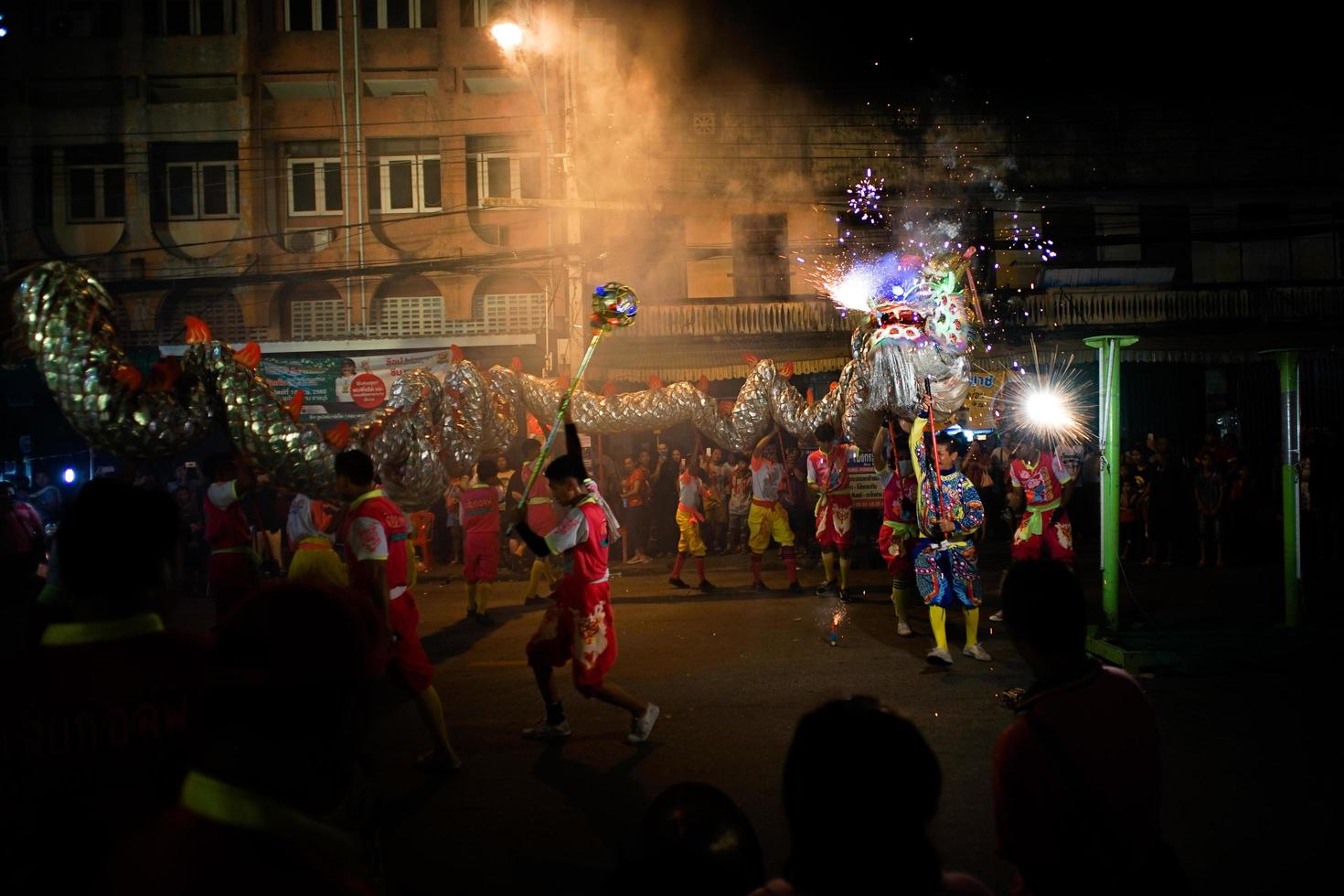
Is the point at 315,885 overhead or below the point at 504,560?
overhead

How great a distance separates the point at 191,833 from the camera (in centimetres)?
152

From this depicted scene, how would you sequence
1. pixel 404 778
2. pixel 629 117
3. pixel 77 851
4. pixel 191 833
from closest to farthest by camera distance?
pixel 191 833
pixel 77 851
pixel 404 778
pixel 629 117

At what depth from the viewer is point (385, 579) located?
5.21m

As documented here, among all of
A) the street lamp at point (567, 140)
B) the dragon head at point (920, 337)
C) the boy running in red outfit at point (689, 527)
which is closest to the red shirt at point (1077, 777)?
the dragon head at point (920, 337)

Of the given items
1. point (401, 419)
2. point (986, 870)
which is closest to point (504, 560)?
point (401, 419)

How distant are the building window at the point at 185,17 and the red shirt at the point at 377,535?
18.2 metres

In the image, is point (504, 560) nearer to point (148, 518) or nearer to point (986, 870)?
point (986, 870)

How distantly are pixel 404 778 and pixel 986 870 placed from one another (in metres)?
3.15

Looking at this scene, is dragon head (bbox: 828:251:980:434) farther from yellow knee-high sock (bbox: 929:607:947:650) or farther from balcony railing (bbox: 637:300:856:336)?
balcony railing (bbox: 637:300:856:336)

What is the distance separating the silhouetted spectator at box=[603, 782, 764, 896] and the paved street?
404mm

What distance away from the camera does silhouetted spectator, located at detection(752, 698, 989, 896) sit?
151 centimetres

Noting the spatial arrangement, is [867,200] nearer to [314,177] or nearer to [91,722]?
[314,177]

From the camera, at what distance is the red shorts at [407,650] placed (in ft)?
16.8

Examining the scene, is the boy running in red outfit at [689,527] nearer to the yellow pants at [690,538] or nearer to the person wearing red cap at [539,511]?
the yellow pants at [690,538]
